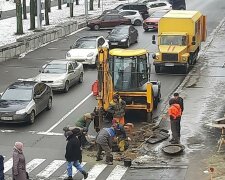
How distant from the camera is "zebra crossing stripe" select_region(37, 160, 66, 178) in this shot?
19844mm

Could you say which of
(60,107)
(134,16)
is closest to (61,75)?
(60,107)

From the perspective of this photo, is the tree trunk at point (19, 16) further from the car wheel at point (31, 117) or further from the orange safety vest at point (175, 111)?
the orange safety vest at point (175, 111)

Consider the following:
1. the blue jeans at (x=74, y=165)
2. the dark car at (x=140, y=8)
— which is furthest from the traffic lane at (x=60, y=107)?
the dark car at (x=140, y=8)

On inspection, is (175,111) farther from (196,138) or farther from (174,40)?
(174,40)

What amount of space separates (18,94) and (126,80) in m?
4.65

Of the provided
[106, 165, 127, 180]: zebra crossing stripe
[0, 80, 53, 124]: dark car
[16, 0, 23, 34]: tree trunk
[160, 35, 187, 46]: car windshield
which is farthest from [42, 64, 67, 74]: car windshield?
[16, 0, 23, 34]: tree trunk

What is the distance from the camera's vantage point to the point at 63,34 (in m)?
51.5

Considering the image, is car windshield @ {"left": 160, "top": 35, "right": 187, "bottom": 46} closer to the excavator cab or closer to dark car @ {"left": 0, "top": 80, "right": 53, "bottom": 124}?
the excavator cab

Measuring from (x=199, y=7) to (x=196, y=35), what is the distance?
117 feet

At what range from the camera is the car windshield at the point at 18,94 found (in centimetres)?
2636

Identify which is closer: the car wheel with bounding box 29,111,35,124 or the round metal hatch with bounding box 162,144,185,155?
the round metal hatch with bounding box 162,144,185,155

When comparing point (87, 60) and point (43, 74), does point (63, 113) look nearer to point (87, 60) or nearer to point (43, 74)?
point (43, 74)

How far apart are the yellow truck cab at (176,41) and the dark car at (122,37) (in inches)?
295

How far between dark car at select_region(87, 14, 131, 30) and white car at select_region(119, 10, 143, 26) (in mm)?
2020
